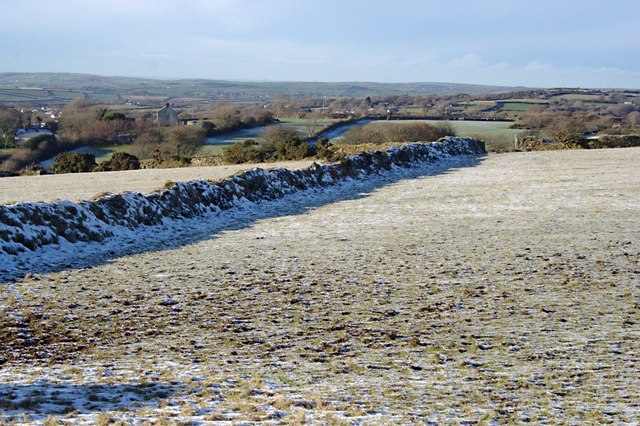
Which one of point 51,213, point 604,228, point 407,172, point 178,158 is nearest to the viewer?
point 51,213

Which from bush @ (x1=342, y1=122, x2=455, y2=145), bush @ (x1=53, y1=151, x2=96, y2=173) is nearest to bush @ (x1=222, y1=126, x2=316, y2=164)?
bush @ (x1=53, y1=151, x2=96, y2=173)

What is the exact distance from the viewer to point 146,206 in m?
17.8

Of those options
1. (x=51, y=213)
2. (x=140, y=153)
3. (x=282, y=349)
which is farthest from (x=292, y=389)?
(x=140, y=153)

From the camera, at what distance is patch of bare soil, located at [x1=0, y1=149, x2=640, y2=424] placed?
6394mm

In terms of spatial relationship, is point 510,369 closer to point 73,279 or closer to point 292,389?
point 292,389

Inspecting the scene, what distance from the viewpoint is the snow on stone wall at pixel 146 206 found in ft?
46.1

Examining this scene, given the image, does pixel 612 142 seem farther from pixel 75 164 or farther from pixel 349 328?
pixel 349 328

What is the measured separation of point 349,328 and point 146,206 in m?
10.7

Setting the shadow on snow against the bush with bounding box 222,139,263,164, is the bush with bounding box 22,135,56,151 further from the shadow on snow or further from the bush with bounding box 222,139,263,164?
the shadow on snow

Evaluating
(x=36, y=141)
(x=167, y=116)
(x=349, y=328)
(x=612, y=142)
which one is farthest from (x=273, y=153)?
(x=167, y=116)

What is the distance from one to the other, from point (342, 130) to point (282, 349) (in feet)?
212

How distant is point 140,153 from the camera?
57625 mm

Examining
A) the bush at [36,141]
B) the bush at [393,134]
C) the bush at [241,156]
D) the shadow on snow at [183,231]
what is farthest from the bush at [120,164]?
the bush at [36,141]

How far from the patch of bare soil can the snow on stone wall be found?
236 centimetres
